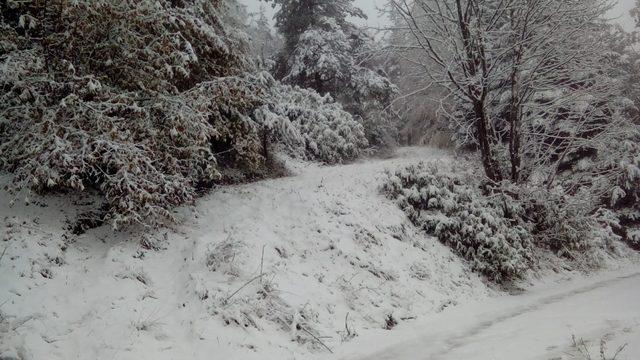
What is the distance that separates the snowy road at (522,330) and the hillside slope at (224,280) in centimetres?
61

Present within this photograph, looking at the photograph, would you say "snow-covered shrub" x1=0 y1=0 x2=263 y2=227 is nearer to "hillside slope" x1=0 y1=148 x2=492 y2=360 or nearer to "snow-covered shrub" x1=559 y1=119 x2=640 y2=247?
"hillside slope" x1=0 y1=148 x2=492 y2=360

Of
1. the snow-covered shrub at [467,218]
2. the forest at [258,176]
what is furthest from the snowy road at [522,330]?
the snow-covered shrub at [467,218]

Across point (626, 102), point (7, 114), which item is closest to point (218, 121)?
point (7, 114)

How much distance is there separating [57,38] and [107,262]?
374 centimetres

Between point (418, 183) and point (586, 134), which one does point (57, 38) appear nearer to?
point (418, 183)

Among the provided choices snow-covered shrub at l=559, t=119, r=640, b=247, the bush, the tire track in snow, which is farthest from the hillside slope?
snow-covered shrub at l=559, t=119, r=640, b=247

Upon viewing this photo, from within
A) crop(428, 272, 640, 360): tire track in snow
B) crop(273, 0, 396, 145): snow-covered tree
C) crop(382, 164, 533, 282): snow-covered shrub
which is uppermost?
crop(273, 0, 396, 145): snow-covered tree

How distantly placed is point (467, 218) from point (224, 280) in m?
6.71

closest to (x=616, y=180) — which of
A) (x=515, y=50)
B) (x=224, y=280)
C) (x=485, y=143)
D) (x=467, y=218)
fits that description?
(x=485, y=143)

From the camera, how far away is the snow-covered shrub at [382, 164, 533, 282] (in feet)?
35.8

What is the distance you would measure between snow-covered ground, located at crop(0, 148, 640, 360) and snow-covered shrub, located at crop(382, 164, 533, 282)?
0.58 metres

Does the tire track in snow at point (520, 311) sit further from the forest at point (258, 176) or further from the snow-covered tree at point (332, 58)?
the snow-covered tree at point (332, 58)

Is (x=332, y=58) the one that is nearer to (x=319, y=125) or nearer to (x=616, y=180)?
(x=319, y=125)

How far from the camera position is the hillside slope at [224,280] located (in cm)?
593
